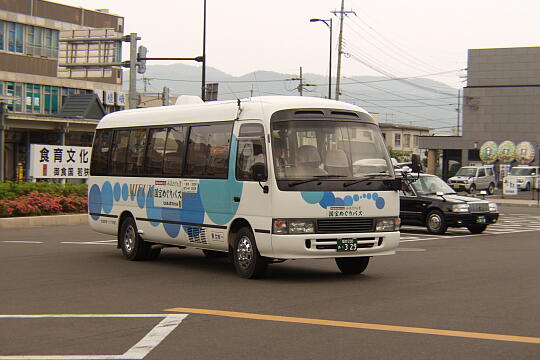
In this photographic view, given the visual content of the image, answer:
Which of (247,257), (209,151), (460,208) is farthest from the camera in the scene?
(460,208)

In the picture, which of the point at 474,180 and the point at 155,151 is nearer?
the point at 155,151

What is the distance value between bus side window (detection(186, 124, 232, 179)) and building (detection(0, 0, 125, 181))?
3514cm

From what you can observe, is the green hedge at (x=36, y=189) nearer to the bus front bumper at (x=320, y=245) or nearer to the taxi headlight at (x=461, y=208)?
the taxi headlight at (x=461, y=208)

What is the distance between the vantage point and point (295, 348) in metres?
7.57

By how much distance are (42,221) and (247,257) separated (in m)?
14.2

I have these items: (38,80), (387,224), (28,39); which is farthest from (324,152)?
(38,80)

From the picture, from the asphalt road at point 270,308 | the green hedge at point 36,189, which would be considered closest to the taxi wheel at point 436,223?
the asphalt road at point 270,308

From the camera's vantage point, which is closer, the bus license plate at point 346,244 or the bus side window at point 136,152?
the bus license plate at point 346,244

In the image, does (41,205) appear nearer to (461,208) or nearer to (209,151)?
(461,208)

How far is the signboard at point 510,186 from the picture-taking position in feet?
180

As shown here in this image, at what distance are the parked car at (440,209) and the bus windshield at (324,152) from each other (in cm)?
1051

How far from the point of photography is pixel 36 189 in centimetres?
2781

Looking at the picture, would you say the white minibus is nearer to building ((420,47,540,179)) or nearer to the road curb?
the road curb

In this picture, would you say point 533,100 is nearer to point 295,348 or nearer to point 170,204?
point 170,204
